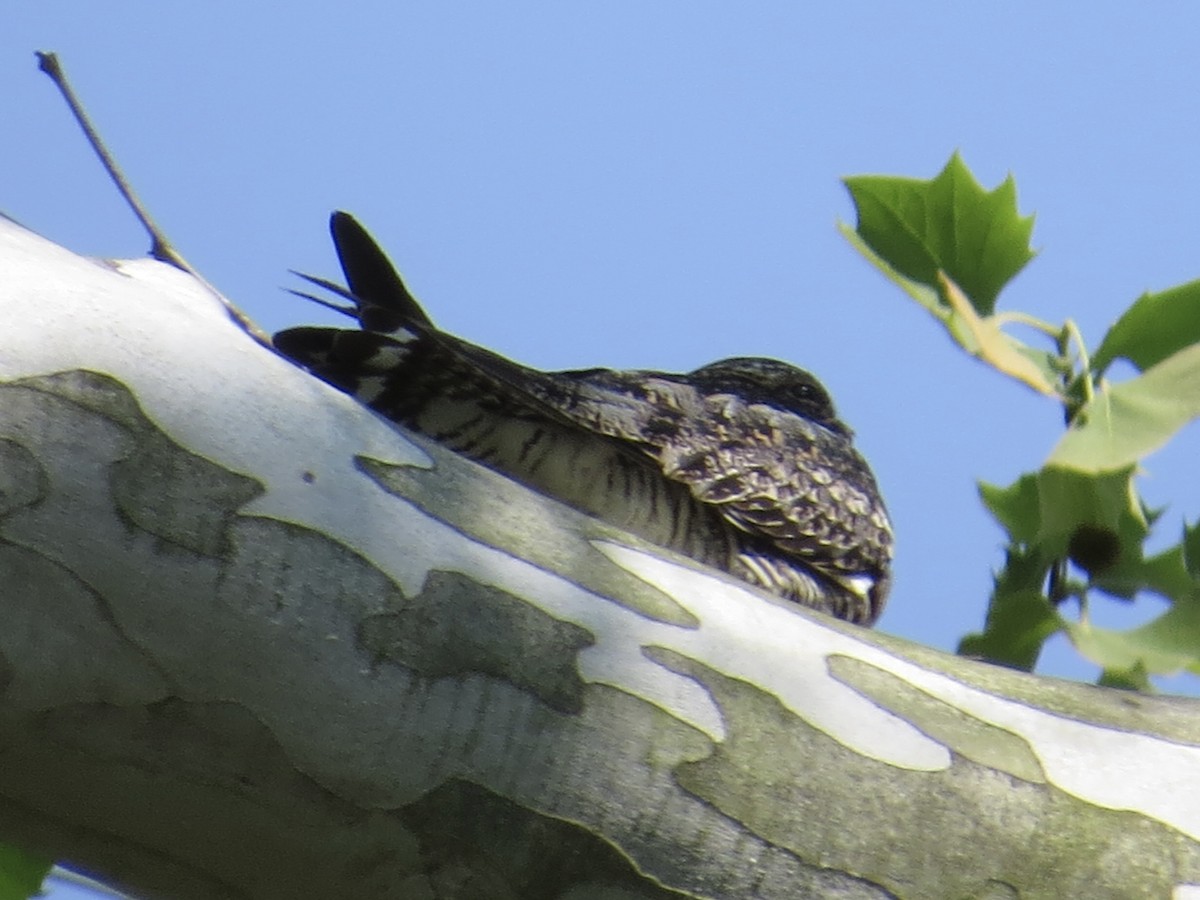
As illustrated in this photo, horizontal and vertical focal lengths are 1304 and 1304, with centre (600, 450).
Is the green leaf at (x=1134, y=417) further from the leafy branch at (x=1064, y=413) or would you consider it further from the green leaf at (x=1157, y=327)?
the green leaf at (x=1157, y=327)

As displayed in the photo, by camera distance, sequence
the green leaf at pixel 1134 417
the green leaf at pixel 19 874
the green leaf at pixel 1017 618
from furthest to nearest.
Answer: the green leaf at pixel 1017 618 < the green leaf at pixel 1134 417 < the green leaf at pixel 19 874

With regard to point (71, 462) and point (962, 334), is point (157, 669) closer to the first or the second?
point (71, 462)

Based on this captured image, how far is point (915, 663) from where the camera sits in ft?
3.31

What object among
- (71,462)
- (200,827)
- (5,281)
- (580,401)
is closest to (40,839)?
(200,827)

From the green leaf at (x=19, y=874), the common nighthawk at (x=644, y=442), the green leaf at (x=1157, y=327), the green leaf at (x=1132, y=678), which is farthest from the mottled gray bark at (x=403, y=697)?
the green leaf at (x=1157, y=327)

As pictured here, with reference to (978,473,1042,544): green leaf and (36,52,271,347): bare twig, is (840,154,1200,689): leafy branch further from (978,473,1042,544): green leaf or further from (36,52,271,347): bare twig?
(36,52,271,347): bare twig

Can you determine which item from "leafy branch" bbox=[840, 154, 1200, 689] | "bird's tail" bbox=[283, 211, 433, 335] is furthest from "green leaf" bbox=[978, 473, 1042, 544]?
"bird's tail" bbox=[283, 211, 433, 335]

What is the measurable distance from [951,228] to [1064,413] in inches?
9.1

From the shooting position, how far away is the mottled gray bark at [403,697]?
0.80 metres

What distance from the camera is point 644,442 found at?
1.61 metres

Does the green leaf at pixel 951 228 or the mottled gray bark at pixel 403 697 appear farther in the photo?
the green leaf at pixel 951 228

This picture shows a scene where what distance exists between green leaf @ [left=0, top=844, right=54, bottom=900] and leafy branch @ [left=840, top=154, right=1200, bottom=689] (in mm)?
890

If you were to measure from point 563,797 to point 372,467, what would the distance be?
26cm

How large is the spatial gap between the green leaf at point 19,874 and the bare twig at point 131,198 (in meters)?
0.44
